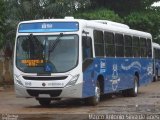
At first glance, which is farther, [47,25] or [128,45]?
[128,45]

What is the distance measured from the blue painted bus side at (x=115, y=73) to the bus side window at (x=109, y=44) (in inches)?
9.5

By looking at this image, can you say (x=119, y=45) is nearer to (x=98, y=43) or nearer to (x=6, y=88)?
(x=98, y=43)

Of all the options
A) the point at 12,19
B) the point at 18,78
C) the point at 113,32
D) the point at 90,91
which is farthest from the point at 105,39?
the point at 12,19

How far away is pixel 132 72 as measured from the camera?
2439cm

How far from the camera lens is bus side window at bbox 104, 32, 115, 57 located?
20587 millimetres

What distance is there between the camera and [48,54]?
17984mm

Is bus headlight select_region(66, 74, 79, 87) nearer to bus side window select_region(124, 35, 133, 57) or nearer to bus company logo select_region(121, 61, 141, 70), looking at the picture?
bus company logo select_region(121, 61, 141, 70)

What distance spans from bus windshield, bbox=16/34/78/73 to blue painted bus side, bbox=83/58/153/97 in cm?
80

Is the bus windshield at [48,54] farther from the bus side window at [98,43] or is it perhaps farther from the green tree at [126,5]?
the green tree at [126,5]

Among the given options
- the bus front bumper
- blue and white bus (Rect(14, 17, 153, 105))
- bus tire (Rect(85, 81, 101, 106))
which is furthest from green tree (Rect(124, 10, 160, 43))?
the bus front bumper

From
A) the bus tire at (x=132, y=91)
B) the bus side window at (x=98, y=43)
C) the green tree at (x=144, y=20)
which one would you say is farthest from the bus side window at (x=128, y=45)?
the green tree at (x=144, y=20)

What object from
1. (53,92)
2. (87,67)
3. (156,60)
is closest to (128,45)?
(87,67)

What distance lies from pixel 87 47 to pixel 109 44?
267 centimetres

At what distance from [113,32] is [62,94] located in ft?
16.1
